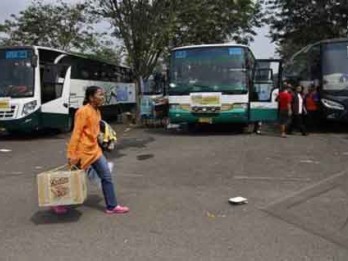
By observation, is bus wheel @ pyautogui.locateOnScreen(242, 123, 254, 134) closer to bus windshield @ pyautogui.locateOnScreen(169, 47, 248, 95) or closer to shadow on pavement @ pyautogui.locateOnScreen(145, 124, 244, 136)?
shadow on pavement @ pyautogui.locateOnScreen(145, 124, 244, 136)

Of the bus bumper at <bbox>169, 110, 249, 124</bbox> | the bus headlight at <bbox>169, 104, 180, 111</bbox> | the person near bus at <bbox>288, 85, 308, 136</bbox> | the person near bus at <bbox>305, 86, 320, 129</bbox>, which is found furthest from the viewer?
the person near bus at <bbox>305, 86, 320, 129</bbox>

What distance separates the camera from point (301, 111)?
19469mm

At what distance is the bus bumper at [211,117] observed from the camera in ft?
62.7

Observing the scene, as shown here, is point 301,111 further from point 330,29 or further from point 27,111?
point 330,29

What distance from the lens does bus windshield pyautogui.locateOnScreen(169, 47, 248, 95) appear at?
19.2 metres

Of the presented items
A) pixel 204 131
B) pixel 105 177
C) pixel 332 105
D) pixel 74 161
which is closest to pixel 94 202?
pixel 105 177

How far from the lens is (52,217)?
8227mm

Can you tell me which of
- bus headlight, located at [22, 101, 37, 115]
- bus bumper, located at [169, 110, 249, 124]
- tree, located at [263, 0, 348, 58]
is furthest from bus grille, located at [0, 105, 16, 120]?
tree, located at [263, 0, 348, 58]

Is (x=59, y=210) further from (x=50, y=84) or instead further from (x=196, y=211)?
(x=50, y=84)

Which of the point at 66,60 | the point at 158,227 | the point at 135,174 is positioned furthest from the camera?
the point at 66,60

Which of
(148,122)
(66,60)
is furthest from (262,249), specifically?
(148,122)

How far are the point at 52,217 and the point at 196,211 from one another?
1.85m

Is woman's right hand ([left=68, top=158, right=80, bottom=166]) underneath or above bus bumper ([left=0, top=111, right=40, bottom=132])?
above

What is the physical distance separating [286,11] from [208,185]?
27.8m
